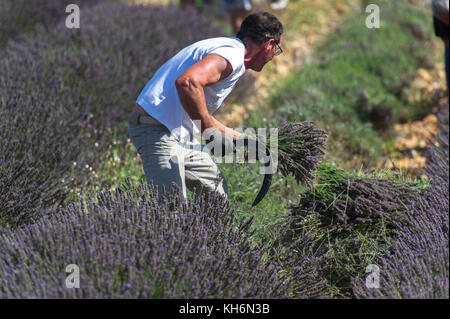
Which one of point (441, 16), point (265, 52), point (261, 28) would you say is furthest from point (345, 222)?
point (441, 16)

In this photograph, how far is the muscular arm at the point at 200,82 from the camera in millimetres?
2328

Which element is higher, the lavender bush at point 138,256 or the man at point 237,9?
the man at point 237,9

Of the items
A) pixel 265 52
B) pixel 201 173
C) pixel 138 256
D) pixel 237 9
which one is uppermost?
pixel 237 9

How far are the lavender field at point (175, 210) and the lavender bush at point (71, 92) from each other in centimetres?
1

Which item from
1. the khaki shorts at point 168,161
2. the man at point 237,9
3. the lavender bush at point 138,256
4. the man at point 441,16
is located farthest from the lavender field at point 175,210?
the man at point 237,9

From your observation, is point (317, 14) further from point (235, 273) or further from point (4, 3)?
point (235, 273)

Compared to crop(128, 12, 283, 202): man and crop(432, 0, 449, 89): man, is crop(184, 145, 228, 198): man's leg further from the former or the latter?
crop(432, 0, 449, 89): man

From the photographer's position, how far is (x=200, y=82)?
7.66 ft

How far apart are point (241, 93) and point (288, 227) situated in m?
2.94

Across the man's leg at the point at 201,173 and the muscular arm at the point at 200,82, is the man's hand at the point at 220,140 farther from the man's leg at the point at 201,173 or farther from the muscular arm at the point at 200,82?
the man's leg at the point at 201,173

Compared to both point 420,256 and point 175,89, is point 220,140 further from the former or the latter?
point 420,256

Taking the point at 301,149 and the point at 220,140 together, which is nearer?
the point at 220,140

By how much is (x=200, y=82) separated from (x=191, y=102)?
100 mm
